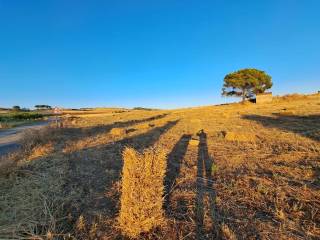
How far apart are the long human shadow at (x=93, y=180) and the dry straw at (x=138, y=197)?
664 mm

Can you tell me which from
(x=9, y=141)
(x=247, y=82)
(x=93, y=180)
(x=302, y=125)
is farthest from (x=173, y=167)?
(x=247, y=82)

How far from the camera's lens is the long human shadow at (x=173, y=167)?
4137mm

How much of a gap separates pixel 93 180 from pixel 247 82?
4303cm

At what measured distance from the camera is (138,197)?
3.18 m

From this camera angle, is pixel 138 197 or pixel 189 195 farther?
pixel 189 195

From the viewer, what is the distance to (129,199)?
10.4 ft

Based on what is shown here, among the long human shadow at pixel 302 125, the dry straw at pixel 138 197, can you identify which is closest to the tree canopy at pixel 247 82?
the long human shadow at pixel 302 125

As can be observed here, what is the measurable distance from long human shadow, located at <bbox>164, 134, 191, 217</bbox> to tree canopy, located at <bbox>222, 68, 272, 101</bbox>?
3797 cm

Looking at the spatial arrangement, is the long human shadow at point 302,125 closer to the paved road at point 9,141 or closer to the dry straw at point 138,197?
the dry straw at point 138,197

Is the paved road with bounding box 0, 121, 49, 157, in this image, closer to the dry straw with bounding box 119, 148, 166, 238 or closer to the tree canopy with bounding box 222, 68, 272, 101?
the dry straw with bounding box 119, 148, 166, 238

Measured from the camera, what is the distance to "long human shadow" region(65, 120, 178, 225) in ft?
12.9

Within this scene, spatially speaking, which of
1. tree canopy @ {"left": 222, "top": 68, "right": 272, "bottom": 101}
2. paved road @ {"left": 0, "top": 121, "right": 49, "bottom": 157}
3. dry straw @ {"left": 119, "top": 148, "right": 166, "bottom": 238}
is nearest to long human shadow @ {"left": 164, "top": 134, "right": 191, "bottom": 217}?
dry straw @ {"left": 119, "top": 148, "right": 166, "bottom": 238}

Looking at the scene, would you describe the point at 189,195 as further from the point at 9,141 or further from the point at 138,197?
the point at 9,141

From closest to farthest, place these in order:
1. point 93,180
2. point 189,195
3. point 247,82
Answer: point 189,195 < point 93,180 < point 247,82
